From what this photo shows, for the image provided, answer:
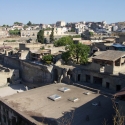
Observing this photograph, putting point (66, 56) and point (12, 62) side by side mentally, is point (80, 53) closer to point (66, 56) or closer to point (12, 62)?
point (66, 56)

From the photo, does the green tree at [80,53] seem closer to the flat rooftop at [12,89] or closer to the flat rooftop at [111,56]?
the flat rooftop at [111,56]

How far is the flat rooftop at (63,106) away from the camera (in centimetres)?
1502

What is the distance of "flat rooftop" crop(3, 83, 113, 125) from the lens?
1502 cm

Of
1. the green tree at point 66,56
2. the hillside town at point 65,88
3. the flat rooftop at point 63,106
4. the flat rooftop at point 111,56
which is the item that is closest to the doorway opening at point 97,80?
the hillside town at point 65,88

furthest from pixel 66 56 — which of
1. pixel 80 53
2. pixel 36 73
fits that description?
pixel 36 73

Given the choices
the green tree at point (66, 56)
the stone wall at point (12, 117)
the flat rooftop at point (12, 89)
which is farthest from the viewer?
the green tree at point (66, 56)

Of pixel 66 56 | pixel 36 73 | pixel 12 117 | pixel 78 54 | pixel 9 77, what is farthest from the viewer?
pixel 9 77

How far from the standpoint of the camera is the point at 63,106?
16.8 m

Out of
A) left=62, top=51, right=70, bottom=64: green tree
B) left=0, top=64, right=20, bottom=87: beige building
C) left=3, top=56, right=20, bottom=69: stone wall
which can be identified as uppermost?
left=62, top=51, right=70, bottom=64: green tree

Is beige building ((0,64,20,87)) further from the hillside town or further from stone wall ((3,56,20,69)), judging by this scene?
stone wall ((3,56,20,69))

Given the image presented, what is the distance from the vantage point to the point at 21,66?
3195 centimetres

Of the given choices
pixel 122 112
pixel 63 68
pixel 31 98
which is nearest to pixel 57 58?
pixel 63 68

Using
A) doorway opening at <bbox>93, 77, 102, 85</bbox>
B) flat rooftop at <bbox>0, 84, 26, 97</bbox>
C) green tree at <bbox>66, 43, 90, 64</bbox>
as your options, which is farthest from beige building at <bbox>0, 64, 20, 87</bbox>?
doorway opening at <bbox>93, 77, 102, 85</bbox>

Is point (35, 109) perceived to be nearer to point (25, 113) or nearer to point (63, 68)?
point (25, 113)
